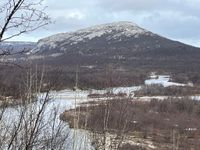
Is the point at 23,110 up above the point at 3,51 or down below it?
below

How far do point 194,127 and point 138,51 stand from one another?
4824 inches

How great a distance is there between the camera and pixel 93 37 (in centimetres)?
19838

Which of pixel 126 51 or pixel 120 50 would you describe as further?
pixel 120 50

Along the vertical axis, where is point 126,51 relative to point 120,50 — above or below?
below

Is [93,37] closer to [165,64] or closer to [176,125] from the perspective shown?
[165,64]

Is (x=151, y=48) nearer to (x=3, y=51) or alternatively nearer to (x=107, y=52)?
(x=107, y=52)

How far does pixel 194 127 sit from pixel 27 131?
37.3 metres

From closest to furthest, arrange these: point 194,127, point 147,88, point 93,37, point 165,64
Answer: point 194,127 → point 147,88 → point 165,64 → point 93,37

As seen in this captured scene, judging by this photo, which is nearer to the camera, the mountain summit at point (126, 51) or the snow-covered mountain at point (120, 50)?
the mountain summit at point (126, 51)

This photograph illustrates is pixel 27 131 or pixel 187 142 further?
pixel 187 142

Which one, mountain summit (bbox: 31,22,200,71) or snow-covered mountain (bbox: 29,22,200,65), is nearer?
mountain summit (bbox: 31,22,200,71)

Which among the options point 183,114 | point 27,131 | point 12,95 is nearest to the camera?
point 27,131

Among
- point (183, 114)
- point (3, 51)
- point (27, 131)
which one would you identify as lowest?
point (183, 114)

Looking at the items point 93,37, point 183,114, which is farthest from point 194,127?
point 93,37
